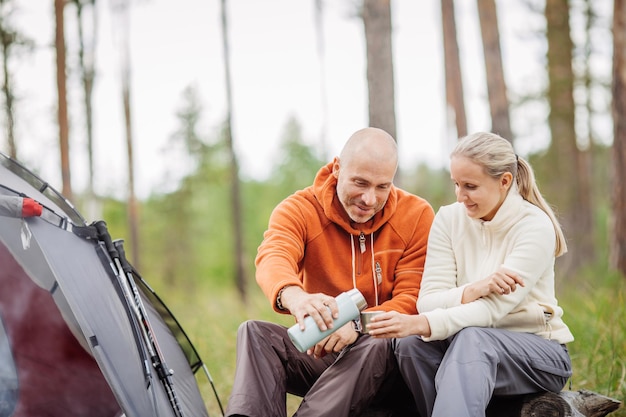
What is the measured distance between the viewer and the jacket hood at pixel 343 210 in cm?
295

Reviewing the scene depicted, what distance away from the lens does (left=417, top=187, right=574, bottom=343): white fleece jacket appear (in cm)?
251

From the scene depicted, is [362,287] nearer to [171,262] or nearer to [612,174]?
[612,174]

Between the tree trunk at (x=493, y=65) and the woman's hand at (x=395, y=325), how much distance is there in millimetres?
4917

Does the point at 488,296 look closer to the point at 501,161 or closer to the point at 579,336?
the point at 501,161

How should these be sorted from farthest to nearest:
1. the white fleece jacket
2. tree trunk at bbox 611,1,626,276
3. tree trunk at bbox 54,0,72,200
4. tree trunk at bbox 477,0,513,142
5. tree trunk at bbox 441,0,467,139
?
tree trunk at bbox 441,0,467,139
tree trunk at bbox 54,0,72,200
tree trunk at bbox 477,0,513,142
tree trunk at bbox 611,1,626,276
the white fleece jacket

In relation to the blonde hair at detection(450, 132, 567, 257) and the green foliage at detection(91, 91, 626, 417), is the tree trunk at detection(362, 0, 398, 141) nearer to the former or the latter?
the blonde hair at detection(450, 132, 567, 257)

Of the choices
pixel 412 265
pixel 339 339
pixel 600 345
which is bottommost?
pixel 600 345

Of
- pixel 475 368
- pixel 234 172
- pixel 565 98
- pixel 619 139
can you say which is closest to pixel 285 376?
pixel 475 368

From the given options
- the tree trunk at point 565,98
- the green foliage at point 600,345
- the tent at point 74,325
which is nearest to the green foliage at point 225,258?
the green foliage at point 600,345

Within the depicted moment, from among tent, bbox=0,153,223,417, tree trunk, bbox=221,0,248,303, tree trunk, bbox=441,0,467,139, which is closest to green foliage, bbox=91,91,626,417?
tree trunk, bbox=221,0,248,303

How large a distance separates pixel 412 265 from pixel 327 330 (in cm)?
68

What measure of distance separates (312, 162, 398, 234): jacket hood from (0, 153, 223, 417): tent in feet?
3.02

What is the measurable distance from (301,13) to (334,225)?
14.2 metres

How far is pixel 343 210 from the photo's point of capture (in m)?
2.99
